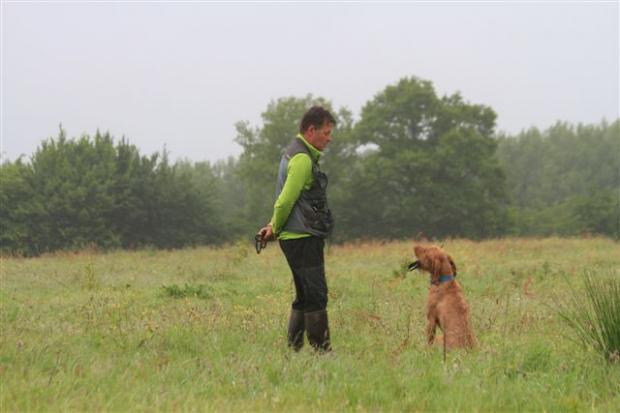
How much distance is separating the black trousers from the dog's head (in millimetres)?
874

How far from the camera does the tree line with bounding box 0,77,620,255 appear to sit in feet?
109

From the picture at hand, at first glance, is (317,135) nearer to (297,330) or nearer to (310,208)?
(310,208)

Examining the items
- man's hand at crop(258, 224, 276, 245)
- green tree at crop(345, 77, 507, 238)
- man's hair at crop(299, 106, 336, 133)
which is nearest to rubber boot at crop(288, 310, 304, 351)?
man's hand at crop(258, 224, 276, 245)

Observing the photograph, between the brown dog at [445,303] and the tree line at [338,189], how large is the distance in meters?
28.7

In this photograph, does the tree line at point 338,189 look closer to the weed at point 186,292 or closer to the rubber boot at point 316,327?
the weed at point 186,292

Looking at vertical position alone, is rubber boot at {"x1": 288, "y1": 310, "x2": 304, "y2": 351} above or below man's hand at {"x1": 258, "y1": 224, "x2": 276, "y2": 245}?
below

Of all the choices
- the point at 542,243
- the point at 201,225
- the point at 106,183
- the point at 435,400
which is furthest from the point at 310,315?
the point at 201,225

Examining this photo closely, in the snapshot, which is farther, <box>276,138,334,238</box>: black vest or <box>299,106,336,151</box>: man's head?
<box>299,106,336,151</box>: man's head

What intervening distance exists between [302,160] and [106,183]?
102 feet

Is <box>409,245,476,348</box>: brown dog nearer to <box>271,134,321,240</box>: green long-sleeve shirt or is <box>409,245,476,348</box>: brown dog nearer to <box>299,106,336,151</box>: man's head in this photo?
<box>271,134,321,240</box>: green long-sleeve shirt

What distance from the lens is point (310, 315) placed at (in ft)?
15.7

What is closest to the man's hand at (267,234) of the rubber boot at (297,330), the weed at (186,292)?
the rubber boot at (297,330)

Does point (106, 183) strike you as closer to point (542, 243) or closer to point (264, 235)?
point (542, 243)

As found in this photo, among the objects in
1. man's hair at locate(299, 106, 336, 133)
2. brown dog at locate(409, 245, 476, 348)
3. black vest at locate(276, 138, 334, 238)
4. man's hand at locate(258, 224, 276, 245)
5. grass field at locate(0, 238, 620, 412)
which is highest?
man's hair at locate(299, 106, 336, 133)
